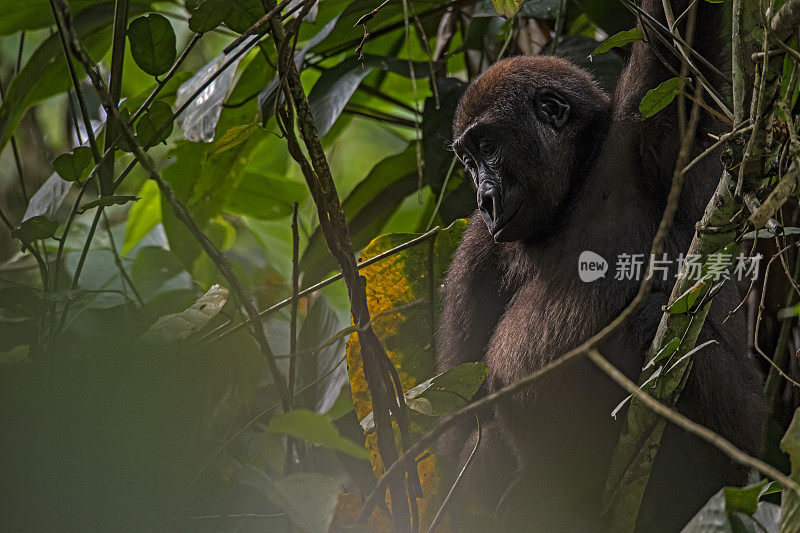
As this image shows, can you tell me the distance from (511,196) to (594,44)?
87 centimetres

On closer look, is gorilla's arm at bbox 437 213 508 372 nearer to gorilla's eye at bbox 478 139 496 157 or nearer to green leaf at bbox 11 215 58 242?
gorilla's eye at bbox 478 139 496 157

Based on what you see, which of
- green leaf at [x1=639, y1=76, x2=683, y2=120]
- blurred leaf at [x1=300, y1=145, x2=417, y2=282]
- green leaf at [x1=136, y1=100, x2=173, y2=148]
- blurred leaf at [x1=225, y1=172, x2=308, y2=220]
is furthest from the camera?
blurred leaf at [x1=225, y1=172, x2=308, y2=220]

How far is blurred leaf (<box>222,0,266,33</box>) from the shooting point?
1.73 meters

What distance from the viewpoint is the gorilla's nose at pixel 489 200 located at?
207 cm

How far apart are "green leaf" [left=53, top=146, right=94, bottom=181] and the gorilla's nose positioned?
0.98 meters

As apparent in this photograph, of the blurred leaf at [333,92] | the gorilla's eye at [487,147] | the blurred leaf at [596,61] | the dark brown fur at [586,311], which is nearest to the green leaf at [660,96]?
the dark brown fur at [586,311]

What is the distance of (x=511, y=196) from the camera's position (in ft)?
6.79

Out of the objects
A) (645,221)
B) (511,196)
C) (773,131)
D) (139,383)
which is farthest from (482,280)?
(139,383)

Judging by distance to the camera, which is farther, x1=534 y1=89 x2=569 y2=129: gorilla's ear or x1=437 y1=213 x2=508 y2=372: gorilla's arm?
x1=437 y1=213 x2=508 y2=372: gorilla's arm

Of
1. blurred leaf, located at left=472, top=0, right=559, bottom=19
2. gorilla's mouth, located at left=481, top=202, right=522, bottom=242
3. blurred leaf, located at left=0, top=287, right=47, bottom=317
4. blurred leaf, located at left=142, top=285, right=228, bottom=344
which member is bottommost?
gorilla's mouth, located at left=481, top=202, right=522, bottom=242

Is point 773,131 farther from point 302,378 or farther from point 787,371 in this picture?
point 302,378

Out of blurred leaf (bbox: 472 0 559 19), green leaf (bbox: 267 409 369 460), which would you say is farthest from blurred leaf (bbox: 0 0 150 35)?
green leaf (bbox: 267 409 369 460)

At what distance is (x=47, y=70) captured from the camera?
2.82 metres

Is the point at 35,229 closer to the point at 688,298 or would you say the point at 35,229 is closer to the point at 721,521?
the point at 688,298
